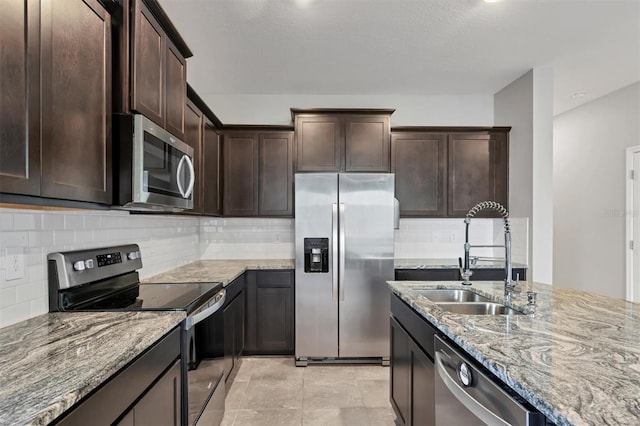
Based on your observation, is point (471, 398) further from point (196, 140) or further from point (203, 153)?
point (203, 153)

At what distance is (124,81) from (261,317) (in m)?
2.40

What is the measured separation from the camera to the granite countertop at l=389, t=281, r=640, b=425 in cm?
72

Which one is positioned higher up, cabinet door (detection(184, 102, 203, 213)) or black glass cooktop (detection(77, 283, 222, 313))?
cabinet door (detection(184, 102, 203, 213))

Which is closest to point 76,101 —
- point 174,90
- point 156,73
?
point 156,73

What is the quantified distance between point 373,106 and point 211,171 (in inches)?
78.3

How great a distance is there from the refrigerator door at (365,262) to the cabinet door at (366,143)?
12.5 inches

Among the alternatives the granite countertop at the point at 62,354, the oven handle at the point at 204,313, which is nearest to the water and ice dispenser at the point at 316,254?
the oven handle at the point at 204,313

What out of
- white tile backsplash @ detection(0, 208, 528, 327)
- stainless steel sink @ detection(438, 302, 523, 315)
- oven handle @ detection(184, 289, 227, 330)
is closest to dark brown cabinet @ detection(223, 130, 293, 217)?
white tile backsplash @ detection(0, 208, 528, 327)

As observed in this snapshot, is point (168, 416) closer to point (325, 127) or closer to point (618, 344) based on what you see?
point (618, 344)

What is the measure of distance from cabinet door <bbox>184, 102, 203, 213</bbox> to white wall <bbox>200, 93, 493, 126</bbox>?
110 centimetres

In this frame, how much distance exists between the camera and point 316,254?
125 inches

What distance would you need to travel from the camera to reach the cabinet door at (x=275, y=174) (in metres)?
3.60

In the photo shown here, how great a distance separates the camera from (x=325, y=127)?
3457 mm

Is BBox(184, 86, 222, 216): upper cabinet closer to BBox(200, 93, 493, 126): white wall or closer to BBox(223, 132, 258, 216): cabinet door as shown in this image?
BBox(223, 132, 258, 216): cabinet door
